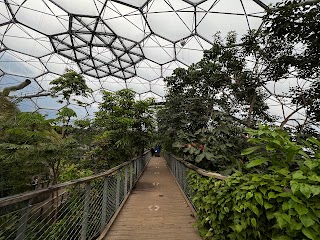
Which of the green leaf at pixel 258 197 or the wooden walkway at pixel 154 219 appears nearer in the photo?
the green leaf at pixel 258 197

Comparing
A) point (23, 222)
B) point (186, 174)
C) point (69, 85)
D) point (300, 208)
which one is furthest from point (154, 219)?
point (69, 85)

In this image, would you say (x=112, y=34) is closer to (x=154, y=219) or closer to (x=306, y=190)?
(x=154, y=219)

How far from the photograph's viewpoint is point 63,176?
537cm

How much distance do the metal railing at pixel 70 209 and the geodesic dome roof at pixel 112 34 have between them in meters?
6.47

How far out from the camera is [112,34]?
12117 mm

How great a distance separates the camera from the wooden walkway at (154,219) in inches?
122

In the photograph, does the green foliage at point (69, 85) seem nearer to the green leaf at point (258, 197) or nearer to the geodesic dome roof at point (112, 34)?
the geodesic dome roof at point (112, 34)

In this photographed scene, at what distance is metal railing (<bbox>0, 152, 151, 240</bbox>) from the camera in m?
1.40

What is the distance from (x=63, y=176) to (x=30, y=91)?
63.5ft

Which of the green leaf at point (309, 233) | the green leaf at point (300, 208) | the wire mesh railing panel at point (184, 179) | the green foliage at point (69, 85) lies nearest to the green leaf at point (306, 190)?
the green leaf at point (300, 208)

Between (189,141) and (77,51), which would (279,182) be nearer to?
(189,141)

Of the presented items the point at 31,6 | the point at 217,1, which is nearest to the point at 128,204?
the point at 217,1

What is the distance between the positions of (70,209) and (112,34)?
454 inches

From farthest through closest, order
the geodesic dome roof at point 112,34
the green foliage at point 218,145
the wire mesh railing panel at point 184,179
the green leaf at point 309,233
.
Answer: the geodesic dome roof at point 112,34, the wire mesh railing panel at point 184,179, the green foliage at point 218,145, the green leaf at point 309,233
